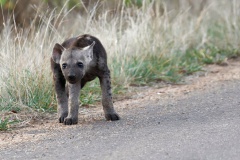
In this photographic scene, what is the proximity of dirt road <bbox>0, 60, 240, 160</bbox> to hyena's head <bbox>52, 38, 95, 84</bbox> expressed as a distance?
63 cm

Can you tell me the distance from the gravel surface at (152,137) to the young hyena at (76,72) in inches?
9.3

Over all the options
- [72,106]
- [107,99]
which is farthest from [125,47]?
[72,106]

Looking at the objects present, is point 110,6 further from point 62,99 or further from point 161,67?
point 62,99

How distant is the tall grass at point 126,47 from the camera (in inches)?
363

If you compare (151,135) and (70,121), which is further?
(70,121)

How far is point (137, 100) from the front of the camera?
9.86 metres

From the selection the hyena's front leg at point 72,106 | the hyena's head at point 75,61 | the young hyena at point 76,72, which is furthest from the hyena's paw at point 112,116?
the hyena's head at point 75,61

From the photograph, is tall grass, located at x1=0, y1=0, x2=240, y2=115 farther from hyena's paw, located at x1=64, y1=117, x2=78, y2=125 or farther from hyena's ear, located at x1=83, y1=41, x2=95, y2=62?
hyena's ear, located at x1=83, y1=41, x2=95, y2=62

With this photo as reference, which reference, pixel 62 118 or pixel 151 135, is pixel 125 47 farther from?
pixel 151 135

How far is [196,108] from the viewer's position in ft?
28.8

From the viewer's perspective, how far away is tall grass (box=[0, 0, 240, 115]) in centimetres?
921

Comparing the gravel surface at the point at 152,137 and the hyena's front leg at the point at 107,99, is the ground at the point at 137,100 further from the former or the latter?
the hyena's front leg at the point at 107,99

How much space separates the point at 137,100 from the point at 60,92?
6.13 ft

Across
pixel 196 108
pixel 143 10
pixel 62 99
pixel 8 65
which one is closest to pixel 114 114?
pixel 62 99
